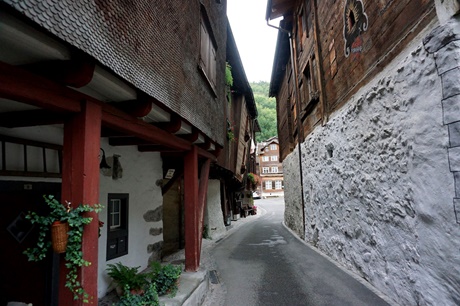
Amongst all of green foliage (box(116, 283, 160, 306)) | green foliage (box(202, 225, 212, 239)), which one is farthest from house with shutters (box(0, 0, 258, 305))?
green foliage (box(202, 225, 212, 239))

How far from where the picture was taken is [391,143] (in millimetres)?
4379

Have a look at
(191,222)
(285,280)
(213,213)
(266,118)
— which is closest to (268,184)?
(266,118)

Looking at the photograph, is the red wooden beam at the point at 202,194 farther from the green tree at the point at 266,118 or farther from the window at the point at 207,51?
the green tree at the point at 266,118

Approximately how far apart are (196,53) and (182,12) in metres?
0.98

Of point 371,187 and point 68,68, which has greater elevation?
point 68,68

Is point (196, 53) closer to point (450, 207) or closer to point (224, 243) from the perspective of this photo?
point (450, 207)

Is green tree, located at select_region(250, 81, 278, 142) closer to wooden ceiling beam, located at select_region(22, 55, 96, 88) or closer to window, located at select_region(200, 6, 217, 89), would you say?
window, located at select_region(200, 6, 217, 89)

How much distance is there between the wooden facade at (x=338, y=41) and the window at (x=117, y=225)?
5.17 m

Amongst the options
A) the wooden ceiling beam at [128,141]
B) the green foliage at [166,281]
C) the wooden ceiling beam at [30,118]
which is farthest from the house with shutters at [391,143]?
the wooden ceiling beam at [30,118]

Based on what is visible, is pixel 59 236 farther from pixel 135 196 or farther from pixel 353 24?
pixel 353 24

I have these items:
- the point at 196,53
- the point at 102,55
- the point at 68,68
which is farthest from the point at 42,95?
the point at 196,53

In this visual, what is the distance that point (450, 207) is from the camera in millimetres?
3209

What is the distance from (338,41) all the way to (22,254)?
719cm

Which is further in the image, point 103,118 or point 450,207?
point 450,207
